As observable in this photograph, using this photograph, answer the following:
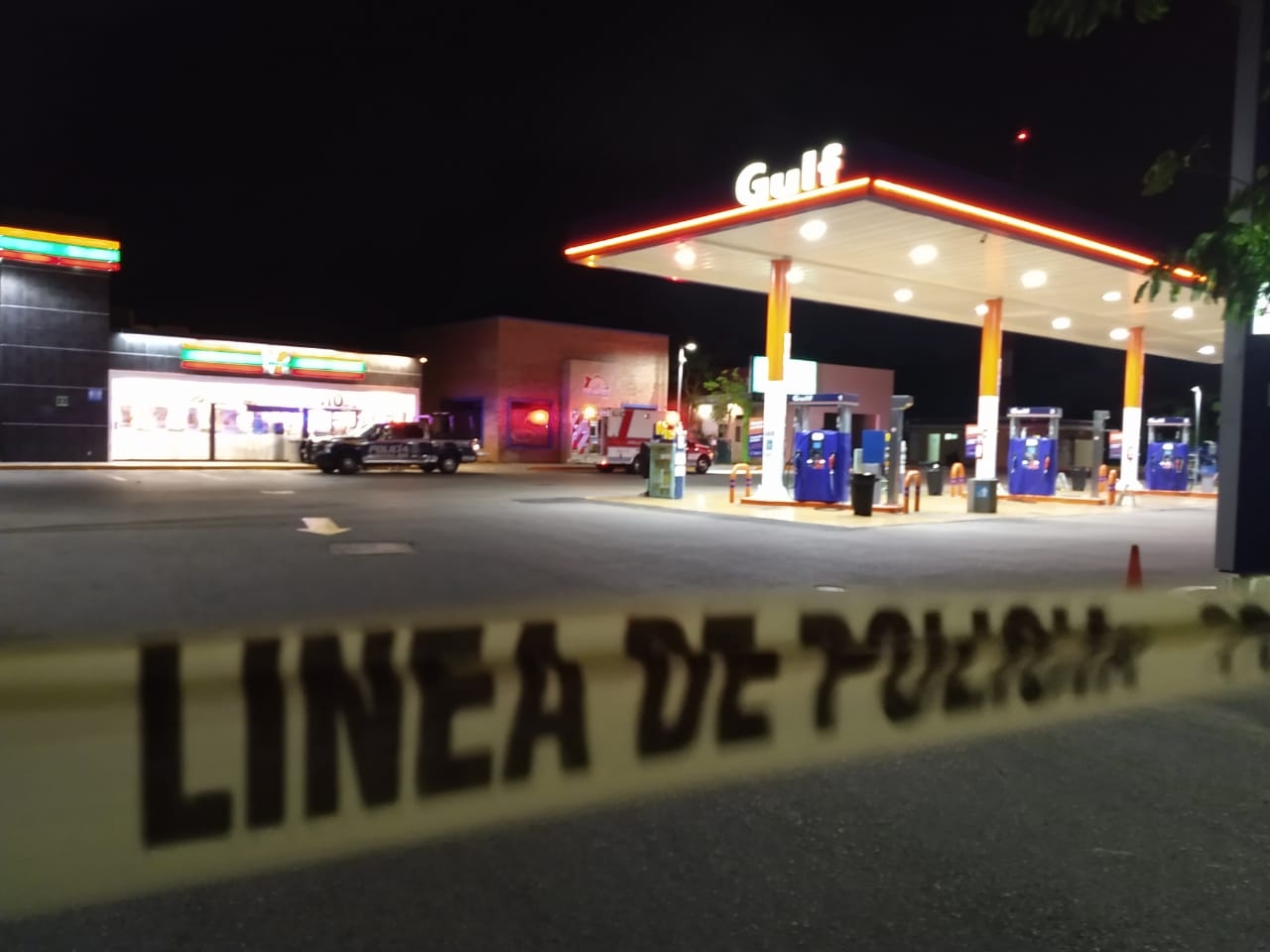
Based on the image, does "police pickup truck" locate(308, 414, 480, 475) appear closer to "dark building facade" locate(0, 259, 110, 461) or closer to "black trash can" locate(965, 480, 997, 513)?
"dark building facade" locate(0, 259, 110, 461)

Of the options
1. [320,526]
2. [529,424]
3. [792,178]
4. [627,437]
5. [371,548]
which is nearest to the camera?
[371,548]

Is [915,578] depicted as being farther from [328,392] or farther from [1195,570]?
[328,392]

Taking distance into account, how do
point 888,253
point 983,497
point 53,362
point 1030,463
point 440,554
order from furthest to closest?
point 53,362 < point 1030,463 < point 983,497 < point 888,253 < point 440,554

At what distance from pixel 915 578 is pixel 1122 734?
548 cm

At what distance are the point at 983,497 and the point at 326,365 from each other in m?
27.8

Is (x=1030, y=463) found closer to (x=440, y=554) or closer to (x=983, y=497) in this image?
(x=983, y=497)

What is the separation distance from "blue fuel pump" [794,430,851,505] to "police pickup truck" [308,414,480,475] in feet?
54.0

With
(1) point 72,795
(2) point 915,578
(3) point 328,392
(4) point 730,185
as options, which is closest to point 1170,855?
(1) point 72,795

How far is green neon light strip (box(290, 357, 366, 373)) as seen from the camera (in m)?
39.5

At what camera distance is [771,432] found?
22078mm

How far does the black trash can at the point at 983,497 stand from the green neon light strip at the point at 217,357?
27981 millimetres

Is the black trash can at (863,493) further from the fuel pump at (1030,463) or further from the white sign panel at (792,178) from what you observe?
the fuel pump at (1030,463)

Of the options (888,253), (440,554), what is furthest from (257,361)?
(440,554)

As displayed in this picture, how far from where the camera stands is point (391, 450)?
33.3m
